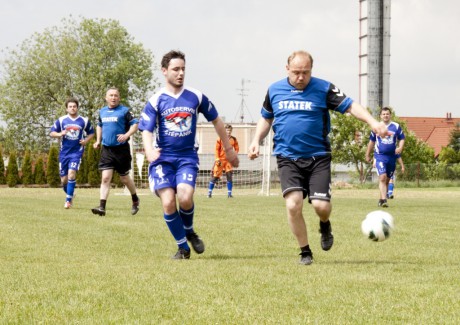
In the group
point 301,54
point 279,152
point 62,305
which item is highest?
point 301,54

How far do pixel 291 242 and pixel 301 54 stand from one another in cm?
317

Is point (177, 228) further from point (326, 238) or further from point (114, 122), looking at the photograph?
point (114, 122)

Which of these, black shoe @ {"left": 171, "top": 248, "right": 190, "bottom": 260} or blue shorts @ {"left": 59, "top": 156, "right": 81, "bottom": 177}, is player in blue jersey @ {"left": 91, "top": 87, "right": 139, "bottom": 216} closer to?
blue shorts @ {"left": 59, "top": 156, "right": 81, "bottom": 177}

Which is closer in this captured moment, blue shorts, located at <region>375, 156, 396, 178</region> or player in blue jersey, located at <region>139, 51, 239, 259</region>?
player in blue jersey, located at <region>139, 51, 239, 259</region>

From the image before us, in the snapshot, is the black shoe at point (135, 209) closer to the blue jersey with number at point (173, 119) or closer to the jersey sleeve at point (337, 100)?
the blue jersey with number at point (173, 119)

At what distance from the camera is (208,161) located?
49.3 metres

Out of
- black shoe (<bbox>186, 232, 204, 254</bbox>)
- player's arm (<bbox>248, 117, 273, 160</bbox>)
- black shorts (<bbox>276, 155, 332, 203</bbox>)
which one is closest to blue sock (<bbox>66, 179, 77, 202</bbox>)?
black shoe (<bbox>186, 232, 204, 254</bbox>)

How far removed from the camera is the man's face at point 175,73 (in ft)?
26.7

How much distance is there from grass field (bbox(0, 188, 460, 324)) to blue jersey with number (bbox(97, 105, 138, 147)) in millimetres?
3069

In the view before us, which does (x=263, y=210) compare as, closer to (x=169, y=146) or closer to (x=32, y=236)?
(x=32, y=236)

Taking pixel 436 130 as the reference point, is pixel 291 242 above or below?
below

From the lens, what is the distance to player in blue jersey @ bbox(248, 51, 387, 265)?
772cm

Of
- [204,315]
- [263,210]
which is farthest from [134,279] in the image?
[263,210]

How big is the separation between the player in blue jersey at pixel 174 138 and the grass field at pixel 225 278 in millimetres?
637
